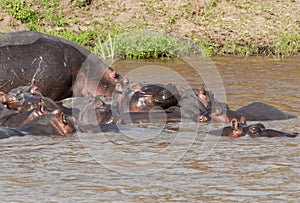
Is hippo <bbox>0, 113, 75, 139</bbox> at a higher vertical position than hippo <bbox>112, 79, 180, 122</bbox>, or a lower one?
lower

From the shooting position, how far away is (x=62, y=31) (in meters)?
12.8

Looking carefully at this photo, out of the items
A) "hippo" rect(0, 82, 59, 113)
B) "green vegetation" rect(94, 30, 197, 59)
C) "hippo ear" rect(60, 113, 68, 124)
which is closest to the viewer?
"hippo ear" rect(60, 113, 68, 124)

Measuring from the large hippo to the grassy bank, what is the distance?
11.4 ft

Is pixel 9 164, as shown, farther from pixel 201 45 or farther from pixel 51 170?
pixel 201 45

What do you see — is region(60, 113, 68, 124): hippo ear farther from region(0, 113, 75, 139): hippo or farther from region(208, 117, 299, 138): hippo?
region(208, 117, 299, 138): hippo

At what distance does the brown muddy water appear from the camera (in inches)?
181

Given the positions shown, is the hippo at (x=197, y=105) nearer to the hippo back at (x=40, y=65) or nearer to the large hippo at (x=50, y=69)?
the large hippo at (x=50, y=69)

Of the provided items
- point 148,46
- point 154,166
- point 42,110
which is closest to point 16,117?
point 42,110

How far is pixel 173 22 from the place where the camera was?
43.9 feet

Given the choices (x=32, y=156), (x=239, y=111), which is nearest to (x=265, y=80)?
(x=239, y=111)

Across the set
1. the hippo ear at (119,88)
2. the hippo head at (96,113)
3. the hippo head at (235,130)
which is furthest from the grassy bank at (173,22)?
the hippo head at (235,130)

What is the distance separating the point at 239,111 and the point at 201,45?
497cm

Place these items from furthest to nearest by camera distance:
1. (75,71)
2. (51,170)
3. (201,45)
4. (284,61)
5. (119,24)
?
(119,24) < (201,45) < (284,61) < (75,71) < (51,170)

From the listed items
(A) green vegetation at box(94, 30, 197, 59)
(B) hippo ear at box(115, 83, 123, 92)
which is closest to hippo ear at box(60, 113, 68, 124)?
(B) hippo ear at box(115, 83, 123, 92)
